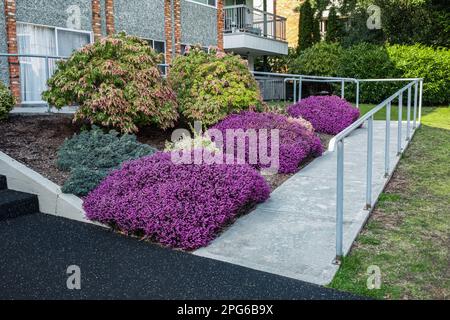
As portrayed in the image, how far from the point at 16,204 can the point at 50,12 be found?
8.37 m

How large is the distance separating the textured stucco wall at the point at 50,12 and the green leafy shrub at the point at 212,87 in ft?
16.4

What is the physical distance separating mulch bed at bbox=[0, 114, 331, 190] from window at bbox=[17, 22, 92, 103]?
3.24 meters

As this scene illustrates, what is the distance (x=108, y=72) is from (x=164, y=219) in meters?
3.40

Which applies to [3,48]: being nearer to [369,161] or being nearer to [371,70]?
[369,161]

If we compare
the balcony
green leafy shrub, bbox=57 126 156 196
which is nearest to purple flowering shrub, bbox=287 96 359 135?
green leafy shrub, bbox=57 126 156 196

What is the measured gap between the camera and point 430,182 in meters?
6.55

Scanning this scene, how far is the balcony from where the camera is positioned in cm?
2123

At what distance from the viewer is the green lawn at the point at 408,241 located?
360 centimetres

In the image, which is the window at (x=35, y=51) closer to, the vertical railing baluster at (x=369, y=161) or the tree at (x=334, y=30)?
the vertical railing baluster at (x=369, y=161)

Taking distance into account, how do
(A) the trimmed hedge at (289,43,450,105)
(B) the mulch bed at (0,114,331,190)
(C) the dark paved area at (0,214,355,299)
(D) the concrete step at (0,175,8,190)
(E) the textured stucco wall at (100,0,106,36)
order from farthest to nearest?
(A) the trimmed hedge at (289,43,450,105), (E) the textured stucco wall at (100,0,106,36), (B) the mulch bed at (0,114,331,190), (D) the concrete step at (0,175,8,190), (C) the dark paved area at (0,214,355,299)

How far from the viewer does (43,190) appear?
5.42m

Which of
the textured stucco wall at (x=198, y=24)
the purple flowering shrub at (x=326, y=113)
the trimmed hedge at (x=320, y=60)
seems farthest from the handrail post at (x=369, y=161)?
the trimmed hedge at (x=320, y=60)

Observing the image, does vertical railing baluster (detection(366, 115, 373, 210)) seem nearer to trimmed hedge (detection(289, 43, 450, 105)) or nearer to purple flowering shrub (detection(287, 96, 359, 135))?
purple flowering shrub (detection(287, 96, 359, 135))
